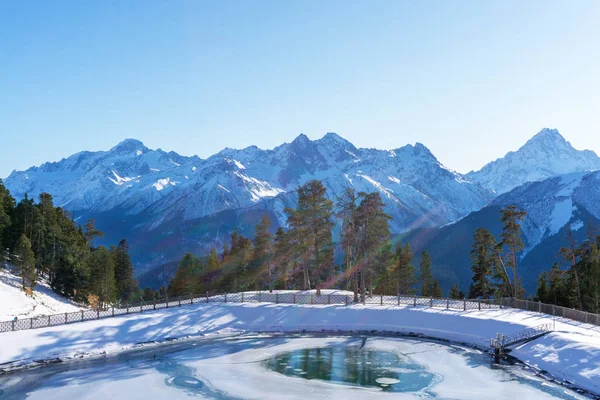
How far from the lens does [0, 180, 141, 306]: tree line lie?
78.8 meters

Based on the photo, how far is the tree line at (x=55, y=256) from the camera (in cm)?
7875

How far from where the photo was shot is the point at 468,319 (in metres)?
53.3

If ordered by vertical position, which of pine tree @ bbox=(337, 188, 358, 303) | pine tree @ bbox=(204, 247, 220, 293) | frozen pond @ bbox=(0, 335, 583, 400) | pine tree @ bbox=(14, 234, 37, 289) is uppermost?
pine tree @ bbox=(337, 188, 358, 303)

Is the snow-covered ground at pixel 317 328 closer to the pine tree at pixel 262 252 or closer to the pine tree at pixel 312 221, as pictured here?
the pine tree at pixel 312 221

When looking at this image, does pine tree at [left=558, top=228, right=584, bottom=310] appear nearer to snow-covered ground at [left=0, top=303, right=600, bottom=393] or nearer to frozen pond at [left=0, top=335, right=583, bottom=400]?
snow-covered ground at [left=0, top=303, right=600, bottom=393]

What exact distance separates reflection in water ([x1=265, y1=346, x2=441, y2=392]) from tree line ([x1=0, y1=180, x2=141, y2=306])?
4548 cm

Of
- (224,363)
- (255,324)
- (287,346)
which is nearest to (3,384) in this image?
(224,363)

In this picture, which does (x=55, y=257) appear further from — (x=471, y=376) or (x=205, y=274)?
(x=471, y=376)

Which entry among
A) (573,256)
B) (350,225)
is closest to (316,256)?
(350,225)

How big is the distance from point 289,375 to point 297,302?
1055 inches

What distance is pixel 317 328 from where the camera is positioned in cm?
5819

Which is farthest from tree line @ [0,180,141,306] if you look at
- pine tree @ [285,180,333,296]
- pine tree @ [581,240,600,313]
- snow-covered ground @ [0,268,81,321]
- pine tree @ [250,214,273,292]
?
pine tree @ [581,240,600,313]

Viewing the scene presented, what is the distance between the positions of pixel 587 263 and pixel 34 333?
66.2m

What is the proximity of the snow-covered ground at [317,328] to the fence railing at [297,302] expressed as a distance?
174 centimetres
